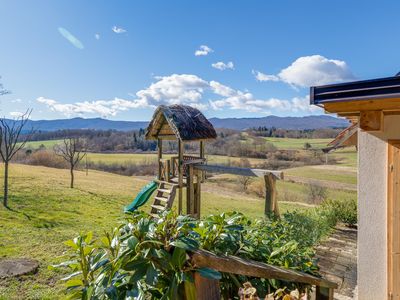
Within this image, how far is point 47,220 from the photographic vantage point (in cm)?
853

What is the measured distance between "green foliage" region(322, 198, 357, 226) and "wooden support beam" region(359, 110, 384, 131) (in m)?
5.33

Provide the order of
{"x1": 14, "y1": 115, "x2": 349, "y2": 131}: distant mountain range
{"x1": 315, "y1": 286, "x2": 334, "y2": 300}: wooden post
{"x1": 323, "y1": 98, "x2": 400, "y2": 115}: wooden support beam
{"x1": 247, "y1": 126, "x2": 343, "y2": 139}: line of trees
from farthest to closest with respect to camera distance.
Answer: {"x1": 14, "y1": 115, "x2": 349, "y2": 131}: distant mountain range
{"x1": 247, "y1": 126, "x2": 343, "y2": 139}: line of trees
{"x1": 323, "y1": 98, "x2": 400, "y2": 115}: wooden support beam
{"x1": 315, "y1": 286, "x2": 334, "y2": 300}: wooden post

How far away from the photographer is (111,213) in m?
10.4

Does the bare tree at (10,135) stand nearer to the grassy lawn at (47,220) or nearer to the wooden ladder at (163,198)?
the grassy lawn at (47,220)

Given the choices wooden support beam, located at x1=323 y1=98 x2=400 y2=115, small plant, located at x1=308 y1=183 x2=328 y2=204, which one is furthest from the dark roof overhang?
small plant, located at x1=308 y1=183 x2=328 y2=204

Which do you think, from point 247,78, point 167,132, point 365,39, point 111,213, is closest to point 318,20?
point 365,39

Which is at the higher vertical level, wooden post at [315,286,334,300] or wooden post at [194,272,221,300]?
wooden post at [194,272,221,300]

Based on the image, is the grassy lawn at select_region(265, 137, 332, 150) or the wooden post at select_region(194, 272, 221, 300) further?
the grassy lawn at select_region(265, 137, 332, 150)

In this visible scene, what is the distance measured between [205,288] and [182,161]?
6.26m

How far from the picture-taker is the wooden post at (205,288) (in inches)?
45.1

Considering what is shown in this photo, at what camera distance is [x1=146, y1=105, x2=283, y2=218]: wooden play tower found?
7168mm

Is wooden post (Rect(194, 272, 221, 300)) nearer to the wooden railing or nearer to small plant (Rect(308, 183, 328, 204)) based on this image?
the wooden railing

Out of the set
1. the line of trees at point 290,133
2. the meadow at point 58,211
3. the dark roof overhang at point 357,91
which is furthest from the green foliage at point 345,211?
the line of trees at point 290,133

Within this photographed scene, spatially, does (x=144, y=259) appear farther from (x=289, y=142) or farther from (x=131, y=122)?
(x=131, y=122)
